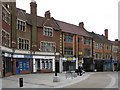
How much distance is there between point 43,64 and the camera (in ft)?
87.3

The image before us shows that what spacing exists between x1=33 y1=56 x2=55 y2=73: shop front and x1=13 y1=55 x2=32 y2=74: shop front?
1022 mm

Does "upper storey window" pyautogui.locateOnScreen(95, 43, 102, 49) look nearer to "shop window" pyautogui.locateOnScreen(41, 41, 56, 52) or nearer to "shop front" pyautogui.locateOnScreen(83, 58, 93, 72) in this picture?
"shop front" pyautogui.locateOnScreen(83, 58, 93, 72)

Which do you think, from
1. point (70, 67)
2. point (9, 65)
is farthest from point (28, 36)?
point (70, 67)

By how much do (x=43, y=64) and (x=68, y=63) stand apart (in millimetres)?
6770

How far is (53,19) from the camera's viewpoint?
3269 centimetres

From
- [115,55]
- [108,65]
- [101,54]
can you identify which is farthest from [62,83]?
[115,55]

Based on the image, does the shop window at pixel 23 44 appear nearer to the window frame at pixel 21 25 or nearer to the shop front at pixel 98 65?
the window frame at pixel 21 25

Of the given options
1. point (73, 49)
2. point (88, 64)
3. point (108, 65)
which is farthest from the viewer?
point (108, 65)

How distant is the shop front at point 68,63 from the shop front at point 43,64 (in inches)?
95.8

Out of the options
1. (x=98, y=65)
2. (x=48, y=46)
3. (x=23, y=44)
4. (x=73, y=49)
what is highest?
(x=23, y=44)

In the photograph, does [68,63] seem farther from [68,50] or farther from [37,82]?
[37,82]

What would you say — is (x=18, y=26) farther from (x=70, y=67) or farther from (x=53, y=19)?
(x=70, y=67)

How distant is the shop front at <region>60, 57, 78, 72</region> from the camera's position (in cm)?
2972

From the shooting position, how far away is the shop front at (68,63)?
29.7 metres
